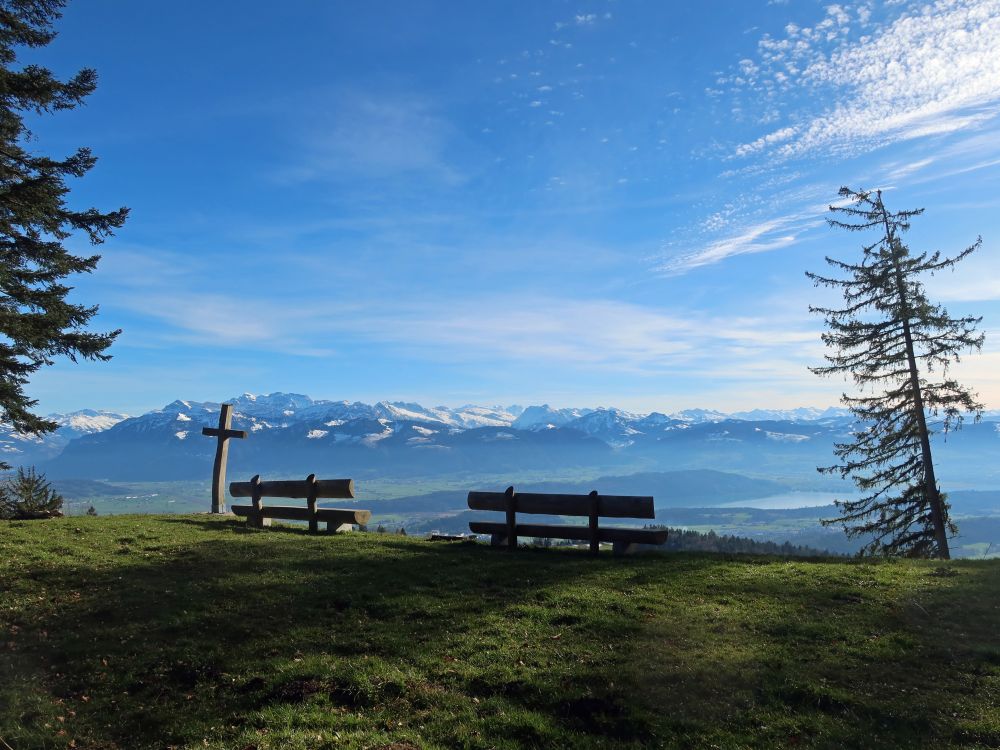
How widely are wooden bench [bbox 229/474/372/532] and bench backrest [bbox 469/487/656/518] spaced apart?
17.1ft

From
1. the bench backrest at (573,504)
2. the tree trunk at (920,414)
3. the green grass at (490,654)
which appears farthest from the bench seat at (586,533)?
the tree trunk at (920,414)

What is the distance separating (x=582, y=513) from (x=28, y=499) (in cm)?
2441

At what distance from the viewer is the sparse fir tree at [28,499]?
2286 centimetres

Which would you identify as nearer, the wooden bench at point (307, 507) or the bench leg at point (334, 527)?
the wooden bench at point (307, 507)

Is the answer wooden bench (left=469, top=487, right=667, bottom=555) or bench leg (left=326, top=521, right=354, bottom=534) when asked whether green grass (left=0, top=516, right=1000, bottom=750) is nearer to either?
wooden bench (left=469, top=487, right=667, bottom=555)

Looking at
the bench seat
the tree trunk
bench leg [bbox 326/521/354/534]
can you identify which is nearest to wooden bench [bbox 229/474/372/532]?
bench leg [bbox 326/521/354/534]

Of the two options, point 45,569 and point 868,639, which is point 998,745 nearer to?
point 868,639

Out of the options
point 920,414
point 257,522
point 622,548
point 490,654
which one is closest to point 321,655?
point 490,654

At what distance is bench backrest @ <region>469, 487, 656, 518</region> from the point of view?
613 inches

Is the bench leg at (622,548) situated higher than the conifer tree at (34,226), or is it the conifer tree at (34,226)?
the conifer tree at (34,226)

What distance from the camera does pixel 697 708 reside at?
7426mm

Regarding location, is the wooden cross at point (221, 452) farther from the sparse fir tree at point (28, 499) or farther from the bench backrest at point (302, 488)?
the sparse fir tree at point (28, 499)

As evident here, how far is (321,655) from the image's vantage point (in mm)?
9039

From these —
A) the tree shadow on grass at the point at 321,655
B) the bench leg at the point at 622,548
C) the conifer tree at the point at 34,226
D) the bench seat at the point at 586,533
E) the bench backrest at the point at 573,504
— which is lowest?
the tree shadow on grass at the point at 321,655
